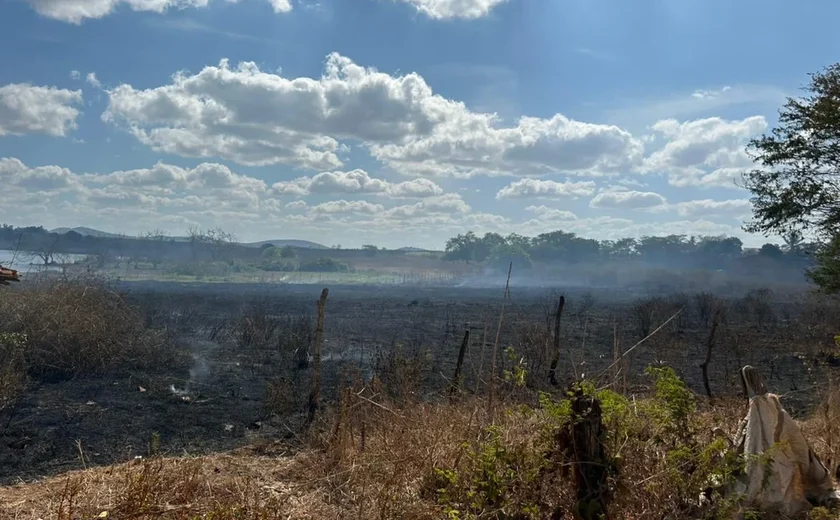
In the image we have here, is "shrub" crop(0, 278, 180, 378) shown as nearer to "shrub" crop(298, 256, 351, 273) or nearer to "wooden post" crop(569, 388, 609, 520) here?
"wooden post" crop(569, 388, 609, 520)

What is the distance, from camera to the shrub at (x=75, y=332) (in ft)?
42.7

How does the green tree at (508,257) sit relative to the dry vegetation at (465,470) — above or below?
above

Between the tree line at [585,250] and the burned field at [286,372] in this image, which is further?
the tree line at [585,250]

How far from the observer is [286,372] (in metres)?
14.4

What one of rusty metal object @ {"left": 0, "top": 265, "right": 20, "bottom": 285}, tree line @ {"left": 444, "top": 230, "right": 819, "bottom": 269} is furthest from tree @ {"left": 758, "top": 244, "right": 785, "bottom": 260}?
rusty metal object @ {"left": 0, "top": 265, "right": 20, "bottom": 285}

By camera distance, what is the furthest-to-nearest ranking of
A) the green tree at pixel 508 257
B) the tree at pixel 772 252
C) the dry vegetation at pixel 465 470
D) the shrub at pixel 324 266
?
the green tree at pixel 508 257 → the shrub at pixel 324 266 → the tree at pixel 772 252 → the dry vegetation at pixel 465 470

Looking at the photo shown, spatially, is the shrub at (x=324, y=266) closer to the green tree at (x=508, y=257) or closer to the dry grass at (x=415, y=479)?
the green tree at (x=508, y=257)

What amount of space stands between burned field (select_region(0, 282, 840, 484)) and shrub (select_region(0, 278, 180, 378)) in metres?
0.08

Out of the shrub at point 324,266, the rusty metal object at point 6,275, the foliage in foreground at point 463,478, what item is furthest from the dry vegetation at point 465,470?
the shrub at point 324,266

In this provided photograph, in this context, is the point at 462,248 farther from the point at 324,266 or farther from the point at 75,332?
the point at 75,332

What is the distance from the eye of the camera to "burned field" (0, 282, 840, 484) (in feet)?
28.5

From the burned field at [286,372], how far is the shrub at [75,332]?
83 mm

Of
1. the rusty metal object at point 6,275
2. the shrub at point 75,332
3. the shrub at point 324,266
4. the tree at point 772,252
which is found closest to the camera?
the rusty metal object at point 6,275

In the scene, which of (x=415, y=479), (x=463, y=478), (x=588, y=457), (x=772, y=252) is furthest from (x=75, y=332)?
(x=772, y=252)
